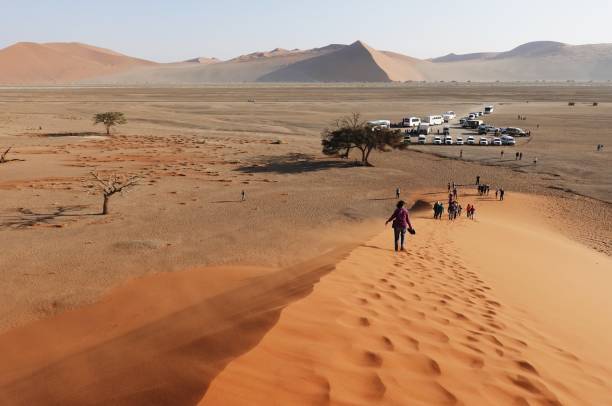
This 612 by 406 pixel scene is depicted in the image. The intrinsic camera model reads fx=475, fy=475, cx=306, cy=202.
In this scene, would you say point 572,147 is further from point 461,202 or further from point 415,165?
point 461,202

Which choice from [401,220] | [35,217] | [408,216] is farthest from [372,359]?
[35,217]

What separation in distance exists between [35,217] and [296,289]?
17114 millimetres

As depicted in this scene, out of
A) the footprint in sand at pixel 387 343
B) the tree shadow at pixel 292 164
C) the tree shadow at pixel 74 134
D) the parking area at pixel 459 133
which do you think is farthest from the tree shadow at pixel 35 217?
the tree shadow at pixel 74 134

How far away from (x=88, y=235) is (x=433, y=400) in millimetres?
16593

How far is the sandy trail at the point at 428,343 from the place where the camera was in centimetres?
465

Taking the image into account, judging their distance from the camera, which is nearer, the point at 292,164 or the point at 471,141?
the point at 292,164

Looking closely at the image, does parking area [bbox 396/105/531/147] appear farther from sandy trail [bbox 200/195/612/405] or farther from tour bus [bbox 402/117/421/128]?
sandy trail [bbox 200/195/612/405]

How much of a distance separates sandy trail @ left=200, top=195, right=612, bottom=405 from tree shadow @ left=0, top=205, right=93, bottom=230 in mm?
15196

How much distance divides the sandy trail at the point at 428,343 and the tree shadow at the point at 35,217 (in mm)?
15196

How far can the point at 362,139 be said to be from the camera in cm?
3788

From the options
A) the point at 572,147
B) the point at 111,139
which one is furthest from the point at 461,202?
the point at 111,139

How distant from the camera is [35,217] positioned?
68.5ft

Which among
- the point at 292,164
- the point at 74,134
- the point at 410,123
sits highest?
the point at 410,123

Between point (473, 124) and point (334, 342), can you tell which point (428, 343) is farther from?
point (473, 124)
